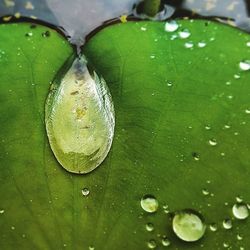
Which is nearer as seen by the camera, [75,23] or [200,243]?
[200,243]

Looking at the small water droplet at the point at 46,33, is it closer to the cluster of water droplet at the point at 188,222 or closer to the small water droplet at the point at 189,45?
the small water droplet at the point at 189,45

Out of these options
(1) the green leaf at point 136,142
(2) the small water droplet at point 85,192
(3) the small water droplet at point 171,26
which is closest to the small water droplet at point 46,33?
(1) the green leaf at point 136,142

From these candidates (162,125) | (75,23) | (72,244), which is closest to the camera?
(72,244)

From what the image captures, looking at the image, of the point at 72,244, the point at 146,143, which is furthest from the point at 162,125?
the point at 72,244

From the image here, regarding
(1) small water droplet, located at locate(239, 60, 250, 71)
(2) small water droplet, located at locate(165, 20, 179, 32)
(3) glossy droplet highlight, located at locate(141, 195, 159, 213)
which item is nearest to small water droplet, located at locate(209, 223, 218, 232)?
(3) glossy droplet highlight, located at locate(141, 195, 159, 213)

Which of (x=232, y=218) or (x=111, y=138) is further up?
(x=111, y=138)

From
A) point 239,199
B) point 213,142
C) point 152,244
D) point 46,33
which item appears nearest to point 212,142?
point 213,142

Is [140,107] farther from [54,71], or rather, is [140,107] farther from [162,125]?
[54,71]
